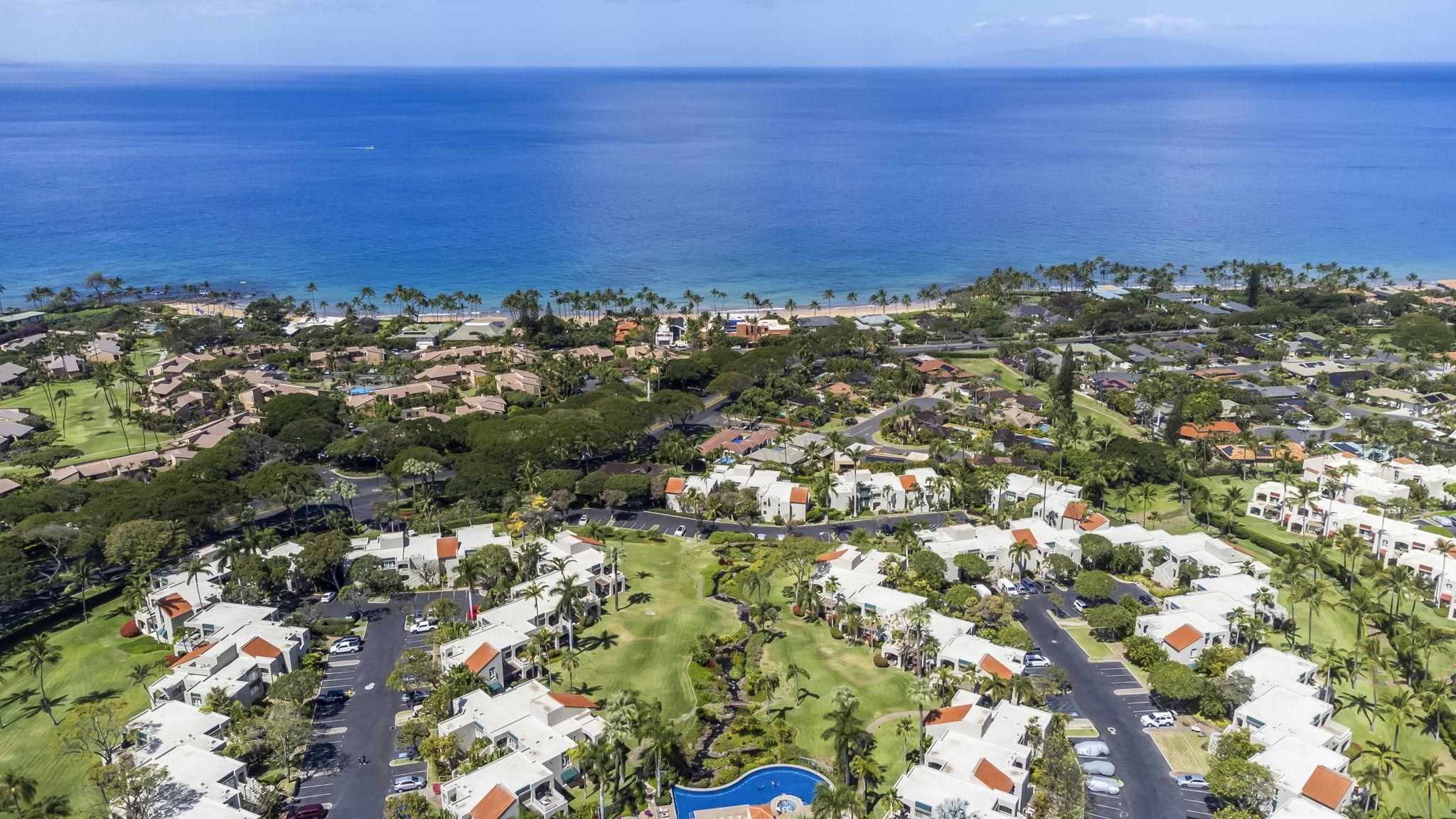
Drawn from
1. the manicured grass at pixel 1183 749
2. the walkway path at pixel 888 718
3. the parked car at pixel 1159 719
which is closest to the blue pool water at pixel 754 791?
the walkway path at pixel 888 718

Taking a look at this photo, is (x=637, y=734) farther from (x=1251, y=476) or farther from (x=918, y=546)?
(x=1251, y=476)

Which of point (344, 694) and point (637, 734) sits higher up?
point (637, 734)

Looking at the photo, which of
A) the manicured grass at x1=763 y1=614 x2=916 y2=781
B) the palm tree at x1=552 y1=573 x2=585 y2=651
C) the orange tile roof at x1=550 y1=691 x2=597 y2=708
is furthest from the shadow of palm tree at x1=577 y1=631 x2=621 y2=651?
the manicured grass at x1=763 y1=614 x2=916 y2=781

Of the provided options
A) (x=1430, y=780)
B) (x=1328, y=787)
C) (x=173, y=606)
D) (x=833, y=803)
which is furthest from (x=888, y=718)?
(x=173, y=606)

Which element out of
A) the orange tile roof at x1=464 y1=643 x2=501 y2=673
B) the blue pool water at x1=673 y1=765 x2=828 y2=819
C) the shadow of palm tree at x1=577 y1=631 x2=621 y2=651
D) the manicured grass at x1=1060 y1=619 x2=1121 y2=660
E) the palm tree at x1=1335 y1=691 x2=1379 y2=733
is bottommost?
the palm tree at x1=1335 y1=691 x2=1379 y2=733

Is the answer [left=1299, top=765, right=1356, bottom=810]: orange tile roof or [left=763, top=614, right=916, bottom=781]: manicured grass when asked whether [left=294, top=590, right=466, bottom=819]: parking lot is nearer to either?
[left=763, top=614, right=916, bottom=781]: manicured grass

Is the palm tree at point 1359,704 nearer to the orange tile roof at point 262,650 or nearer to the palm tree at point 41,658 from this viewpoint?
the orange tile roof at point 262,650

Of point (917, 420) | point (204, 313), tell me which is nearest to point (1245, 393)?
point (917, 420)
